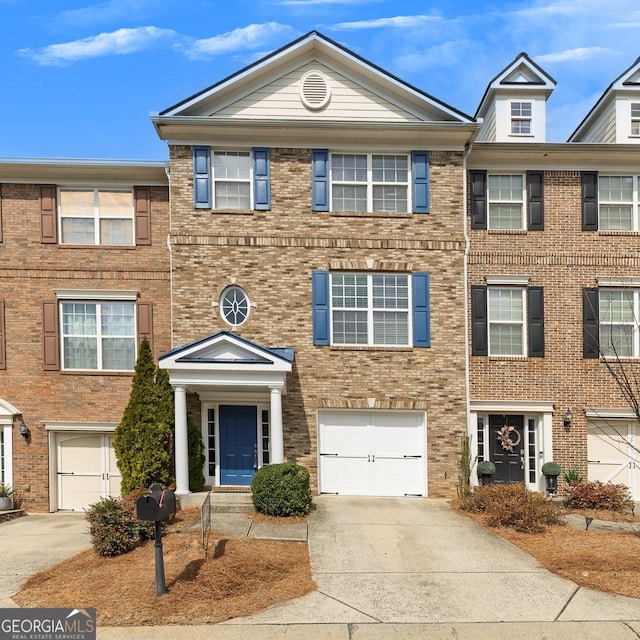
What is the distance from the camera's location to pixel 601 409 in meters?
13.6

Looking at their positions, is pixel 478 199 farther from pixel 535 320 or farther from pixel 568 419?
pixel 568 419

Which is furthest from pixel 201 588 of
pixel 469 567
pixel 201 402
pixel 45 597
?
pixel 201 402

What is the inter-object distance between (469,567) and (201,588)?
13.4 ft

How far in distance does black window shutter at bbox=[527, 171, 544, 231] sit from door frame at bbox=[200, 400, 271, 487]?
8013mm

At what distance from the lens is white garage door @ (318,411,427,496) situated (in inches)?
524

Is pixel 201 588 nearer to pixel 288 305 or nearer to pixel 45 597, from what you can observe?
pixel 45 597

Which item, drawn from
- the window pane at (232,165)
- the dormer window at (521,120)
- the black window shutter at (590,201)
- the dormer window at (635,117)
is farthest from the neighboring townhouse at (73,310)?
the dormer window at (635,117)

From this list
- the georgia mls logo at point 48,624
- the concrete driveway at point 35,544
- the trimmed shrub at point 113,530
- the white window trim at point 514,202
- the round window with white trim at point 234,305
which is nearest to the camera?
the georgia mls logo at point 48,624

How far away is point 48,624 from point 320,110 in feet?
37.9

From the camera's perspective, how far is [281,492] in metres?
11.1

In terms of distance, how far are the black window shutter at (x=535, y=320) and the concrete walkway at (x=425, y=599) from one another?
511cm

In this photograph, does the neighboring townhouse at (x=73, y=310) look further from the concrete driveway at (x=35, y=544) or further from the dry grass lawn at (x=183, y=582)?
the dry grass lawn at (x=183, y=582)

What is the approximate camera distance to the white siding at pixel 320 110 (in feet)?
43.9

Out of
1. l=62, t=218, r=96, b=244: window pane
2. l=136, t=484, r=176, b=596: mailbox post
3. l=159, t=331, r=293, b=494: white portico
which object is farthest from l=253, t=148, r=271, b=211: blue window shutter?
l=136, t=484, r=176, b=596: mailbox post
